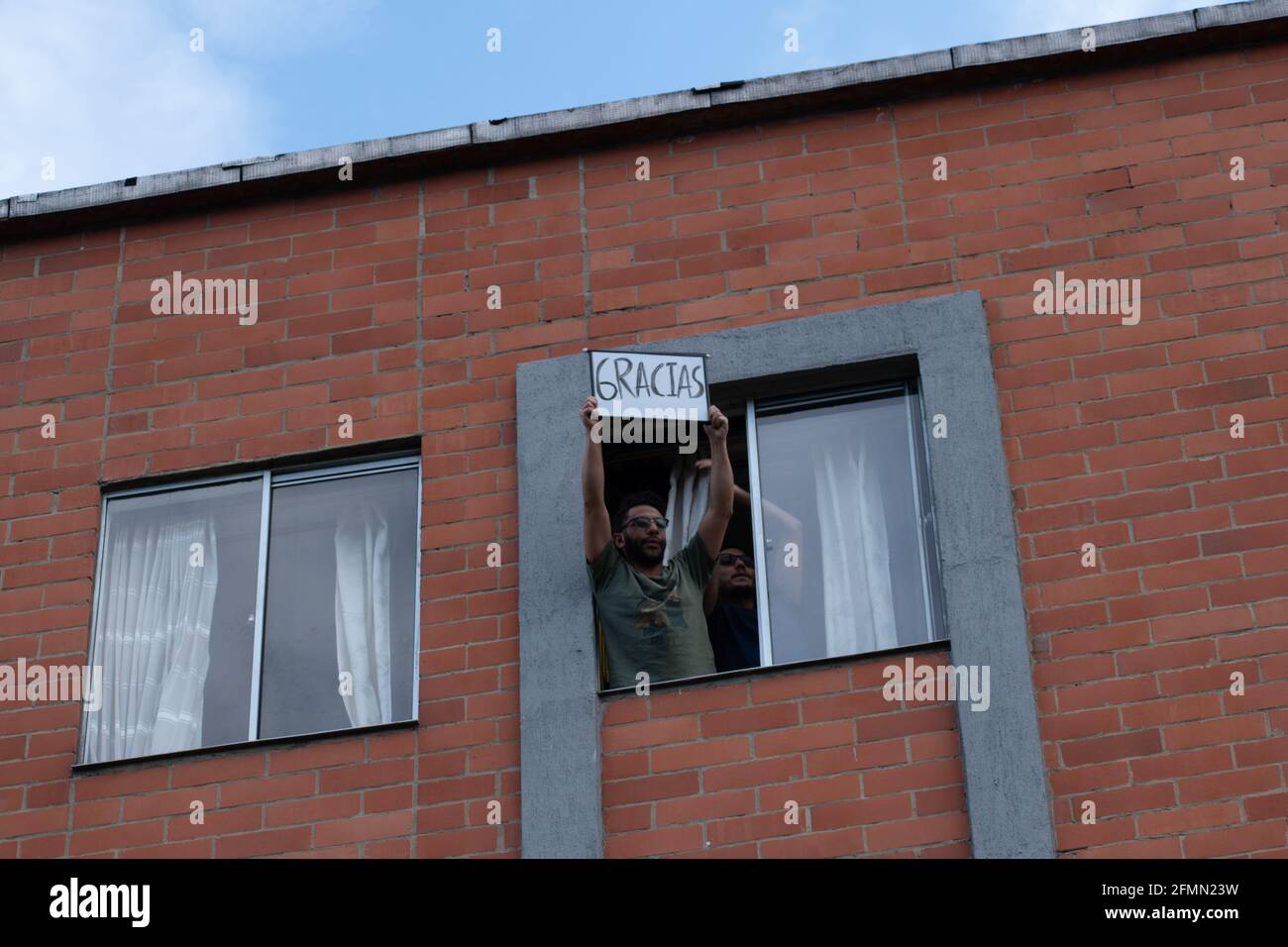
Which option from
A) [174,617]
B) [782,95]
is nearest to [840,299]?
[782,95]

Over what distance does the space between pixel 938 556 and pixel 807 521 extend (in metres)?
0.73

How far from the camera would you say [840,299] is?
11383 millimetres

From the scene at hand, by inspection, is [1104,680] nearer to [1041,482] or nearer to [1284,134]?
[1041,482]

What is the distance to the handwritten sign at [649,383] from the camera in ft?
35.7

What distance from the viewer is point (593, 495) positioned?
424 inches

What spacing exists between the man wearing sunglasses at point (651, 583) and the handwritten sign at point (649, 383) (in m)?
0.10

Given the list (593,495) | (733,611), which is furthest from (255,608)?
(733,611)

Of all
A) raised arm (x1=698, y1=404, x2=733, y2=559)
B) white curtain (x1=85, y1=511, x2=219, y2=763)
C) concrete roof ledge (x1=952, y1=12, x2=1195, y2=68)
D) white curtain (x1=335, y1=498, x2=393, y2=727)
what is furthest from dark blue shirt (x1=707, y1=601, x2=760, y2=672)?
concrete roof ledge (x1=952, y1=12, x2=1195, y2=68)

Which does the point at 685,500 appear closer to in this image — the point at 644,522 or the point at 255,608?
the point at 644,522

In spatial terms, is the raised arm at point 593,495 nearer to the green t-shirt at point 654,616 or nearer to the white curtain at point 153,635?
the green t-shirt at point 654,616

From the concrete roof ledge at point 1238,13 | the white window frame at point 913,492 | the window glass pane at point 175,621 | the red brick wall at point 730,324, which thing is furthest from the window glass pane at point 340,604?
the concrete roof ledge at point 1238,13
